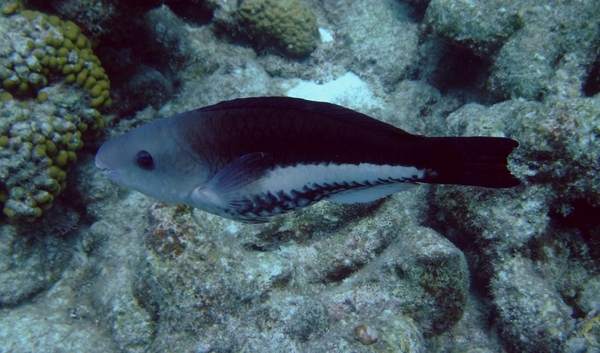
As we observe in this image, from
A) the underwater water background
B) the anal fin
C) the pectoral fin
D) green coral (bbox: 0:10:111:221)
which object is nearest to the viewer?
the pectoral fin

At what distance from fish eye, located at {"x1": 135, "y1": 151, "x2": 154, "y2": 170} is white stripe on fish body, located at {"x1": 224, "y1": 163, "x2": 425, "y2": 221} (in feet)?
1.80

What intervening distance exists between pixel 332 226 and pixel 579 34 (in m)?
4.84

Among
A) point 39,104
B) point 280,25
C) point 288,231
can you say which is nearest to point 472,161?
point 288,231

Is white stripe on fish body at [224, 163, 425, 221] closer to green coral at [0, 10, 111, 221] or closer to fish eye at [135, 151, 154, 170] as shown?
fish eye at [135, 151, 154, 170]

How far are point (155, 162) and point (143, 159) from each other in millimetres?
68

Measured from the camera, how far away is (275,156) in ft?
6.75

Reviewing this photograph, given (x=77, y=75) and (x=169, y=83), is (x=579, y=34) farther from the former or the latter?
(x=77, y=75)

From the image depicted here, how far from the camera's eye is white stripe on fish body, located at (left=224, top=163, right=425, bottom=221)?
2066mm

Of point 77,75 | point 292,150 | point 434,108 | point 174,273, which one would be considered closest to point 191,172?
point 292,150

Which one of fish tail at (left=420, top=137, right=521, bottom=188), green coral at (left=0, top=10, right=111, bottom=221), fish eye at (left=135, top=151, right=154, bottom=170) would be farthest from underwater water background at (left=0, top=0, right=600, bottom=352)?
fish tail at (left=420, top=137, right=521, bottom=188)

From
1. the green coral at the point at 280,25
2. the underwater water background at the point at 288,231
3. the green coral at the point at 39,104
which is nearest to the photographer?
the underwater water background at the point at 288,231

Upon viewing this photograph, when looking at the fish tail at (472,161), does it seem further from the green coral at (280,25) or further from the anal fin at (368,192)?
the green coral at (280,25)

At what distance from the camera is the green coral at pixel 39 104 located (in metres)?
3.76


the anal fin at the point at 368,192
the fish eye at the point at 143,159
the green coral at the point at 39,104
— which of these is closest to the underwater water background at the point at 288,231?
the green coral at the point at 39,104
